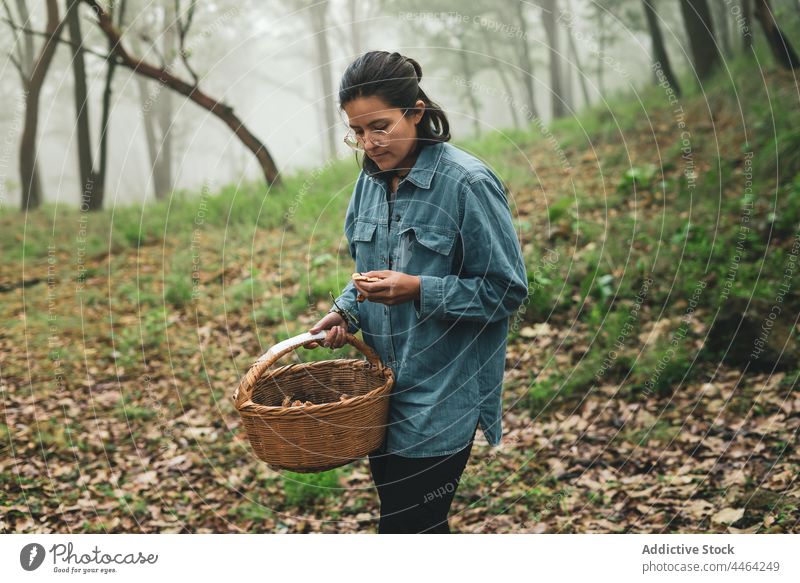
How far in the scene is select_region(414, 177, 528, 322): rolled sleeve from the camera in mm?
2201

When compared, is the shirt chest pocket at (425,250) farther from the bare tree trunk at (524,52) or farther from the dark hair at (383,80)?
the bare tree trunk at (524,52)

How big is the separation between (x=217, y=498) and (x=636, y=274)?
357cm

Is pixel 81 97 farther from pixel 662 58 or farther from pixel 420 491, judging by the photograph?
pixel 420 491

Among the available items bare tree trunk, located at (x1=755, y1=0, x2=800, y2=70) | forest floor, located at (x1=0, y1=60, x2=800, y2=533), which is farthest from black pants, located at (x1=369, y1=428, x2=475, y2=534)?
bare tree trunk, located at (x1=755, y1=0, x2=800, y2=70)

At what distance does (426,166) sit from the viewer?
7.59 feet

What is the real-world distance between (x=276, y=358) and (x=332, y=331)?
219 mm

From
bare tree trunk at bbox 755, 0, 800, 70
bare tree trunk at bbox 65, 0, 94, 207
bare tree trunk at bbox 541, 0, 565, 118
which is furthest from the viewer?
bare tree trunk at bbox 541, 0, 565, 118

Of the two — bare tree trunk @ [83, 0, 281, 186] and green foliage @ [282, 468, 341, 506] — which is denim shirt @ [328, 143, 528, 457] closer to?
green foliage @ [282, 468, 341, 506]

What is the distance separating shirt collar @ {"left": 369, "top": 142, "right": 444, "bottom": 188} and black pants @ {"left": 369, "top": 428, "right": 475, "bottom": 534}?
2.92ft

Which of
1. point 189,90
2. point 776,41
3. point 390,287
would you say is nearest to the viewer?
point 390,287

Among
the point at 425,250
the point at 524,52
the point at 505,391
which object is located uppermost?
the point at 524,52

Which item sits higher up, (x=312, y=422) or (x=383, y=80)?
(x=383, y=80)

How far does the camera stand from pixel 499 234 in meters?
2.24

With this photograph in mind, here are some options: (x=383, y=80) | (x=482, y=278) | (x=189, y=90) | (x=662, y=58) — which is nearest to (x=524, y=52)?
(x=662, y=58)
